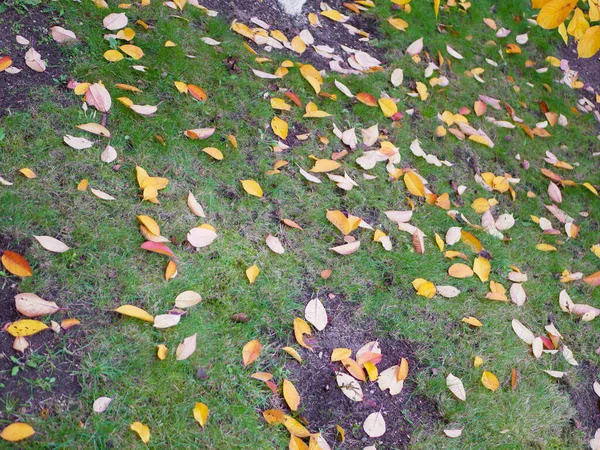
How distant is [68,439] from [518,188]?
2.96 meters

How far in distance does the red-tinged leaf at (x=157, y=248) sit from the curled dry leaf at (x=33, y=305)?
0.43 metres

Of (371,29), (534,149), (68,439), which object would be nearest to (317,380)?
(68,439)

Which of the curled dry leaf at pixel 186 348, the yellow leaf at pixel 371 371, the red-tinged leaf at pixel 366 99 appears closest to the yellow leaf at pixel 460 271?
the yellow leaf at pixel 371 371

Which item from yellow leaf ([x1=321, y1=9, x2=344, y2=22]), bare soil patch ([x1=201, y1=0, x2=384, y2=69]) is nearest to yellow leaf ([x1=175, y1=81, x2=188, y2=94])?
bare soil patch ([x1=201, y1=0, x2=384, y2=69])

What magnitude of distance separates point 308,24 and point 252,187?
175 centimetres

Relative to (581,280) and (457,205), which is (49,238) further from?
(581,280)

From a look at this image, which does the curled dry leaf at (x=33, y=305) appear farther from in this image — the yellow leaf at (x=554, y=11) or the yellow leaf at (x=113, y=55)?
the yellow leaf at (x=554, y=11)

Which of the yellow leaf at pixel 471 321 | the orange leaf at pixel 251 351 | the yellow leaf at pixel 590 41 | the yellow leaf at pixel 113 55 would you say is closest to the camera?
the yellow leaf at pixel 590 41

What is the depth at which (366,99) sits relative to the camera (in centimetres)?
360

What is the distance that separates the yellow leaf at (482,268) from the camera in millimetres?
2930

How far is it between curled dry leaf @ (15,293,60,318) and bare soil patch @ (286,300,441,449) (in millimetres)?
943

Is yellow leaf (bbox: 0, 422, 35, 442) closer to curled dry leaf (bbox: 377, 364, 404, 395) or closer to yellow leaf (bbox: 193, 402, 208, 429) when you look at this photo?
yellow leaf (bbox: 193, 402, 208, 429)

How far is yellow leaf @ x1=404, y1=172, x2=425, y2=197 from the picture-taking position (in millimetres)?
3201

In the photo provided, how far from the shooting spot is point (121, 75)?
3.06 metres
